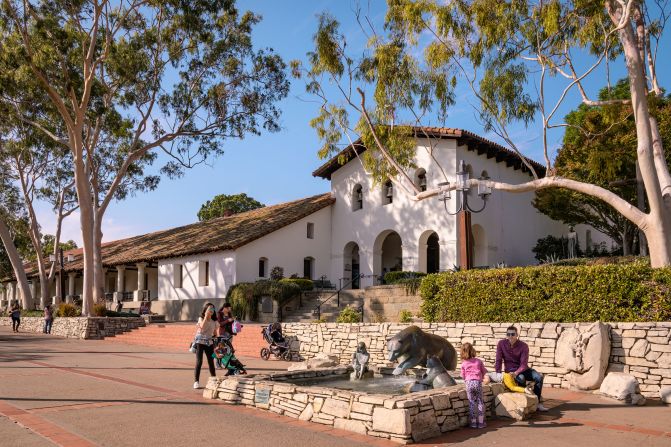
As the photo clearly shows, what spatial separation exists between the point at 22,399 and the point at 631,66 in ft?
46.1

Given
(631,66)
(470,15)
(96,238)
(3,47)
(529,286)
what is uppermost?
(3,47)

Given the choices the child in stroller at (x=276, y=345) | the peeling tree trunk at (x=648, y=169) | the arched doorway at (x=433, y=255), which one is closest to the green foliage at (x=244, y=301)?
the arched doorway at (x=433, y=255)

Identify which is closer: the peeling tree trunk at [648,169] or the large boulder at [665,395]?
the large boulder at [665,395]

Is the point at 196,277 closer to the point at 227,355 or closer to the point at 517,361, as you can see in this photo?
the point at 227,355

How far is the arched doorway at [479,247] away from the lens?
2589 centimetres

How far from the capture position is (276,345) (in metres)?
15.0

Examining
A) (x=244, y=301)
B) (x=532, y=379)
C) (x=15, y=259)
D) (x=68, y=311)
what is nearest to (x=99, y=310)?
(x=68, y=311)

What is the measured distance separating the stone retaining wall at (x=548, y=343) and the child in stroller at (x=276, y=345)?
1384mm

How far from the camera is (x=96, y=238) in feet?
86.2

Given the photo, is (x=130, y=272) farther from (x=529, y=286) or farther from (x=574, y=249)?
(x=529, y=286)

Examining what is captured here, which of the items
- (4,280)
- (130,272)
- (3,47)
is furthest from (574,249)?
(4,280)

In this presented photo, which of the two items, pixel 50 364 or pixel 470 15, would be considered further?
pixel 470 15

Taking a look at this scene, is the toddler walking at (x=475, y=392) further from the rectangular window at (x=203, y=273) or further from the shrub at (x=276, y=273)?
the rectangular window at (x=203, y=273)

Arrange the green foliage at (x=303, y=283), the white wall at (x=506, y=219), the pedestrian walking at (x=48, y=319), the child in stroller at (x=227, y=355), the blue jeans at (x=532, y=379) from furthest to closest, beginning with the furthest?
1. the pedestrian walking at (x=48, y=319)
2. the white wall at (x=506, y=219)
3. the green foliage at (x=303, y=283)
4. the child in stroller at (x=227, y=355)
5. the blue jeans at (x=532, y=379)
